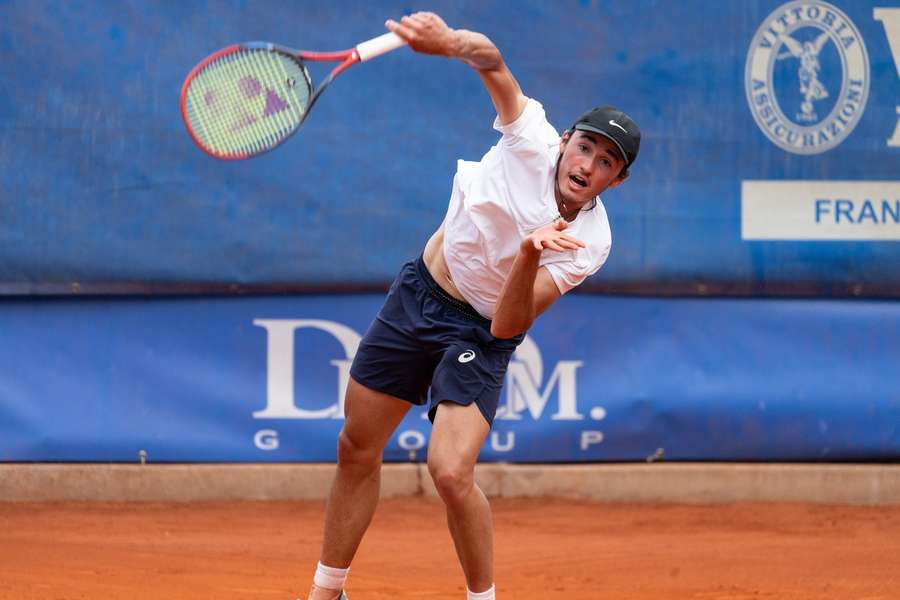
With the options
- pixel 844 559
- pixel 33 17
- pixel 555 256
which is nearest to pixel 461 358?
pixel 555 256

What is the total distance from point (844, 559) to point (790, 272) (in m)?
1.36

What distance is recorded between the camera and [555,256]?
373 cm

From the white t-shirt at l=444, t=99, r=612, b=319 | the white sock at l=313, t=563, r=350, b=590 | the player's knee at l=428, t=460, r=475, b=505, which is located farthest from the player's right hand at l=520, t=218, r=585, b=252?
the white sock at l=313, t=563, r=350, b=590

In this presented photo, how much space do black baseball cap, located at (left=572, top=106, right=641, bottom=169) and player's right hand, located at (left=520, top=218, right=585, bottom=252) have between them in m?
0.33

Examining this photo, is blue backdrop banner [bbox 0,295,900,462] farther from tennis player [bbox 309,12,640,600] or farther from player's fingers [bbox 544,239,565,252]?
player's fingers [bbox 544,239,565,252]

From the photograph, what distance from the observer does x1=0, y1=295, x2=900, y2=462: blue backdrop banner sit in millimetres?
5750

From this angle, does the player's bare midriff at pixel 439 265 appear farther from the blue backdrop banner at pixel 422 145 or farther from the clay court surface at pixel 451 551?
the blue backdrop banner at pixel 422 145

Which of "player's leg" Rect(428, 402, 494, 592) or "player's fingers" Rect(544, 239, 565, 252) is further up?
"player's fingers" Rect(544, 239, 565, 252)

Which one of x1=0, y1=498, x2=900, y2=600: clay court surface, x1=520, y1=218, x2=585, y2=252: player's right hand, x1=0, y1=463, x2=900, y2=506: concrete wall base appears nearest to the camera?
x1=520, y1=218, x2=585, y2=252: player's right hand

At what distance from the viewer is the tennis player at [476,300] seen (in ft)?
11.9

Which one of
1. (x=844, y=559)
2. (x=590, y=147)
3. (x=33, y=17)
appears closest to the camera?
(x=590, y=147)

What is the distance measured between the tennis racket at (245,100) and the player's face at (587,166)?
67 cm

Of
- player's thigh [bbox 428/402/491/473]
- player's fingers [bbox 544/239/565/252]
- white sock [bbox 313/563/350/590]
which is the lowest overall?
white sock [bbox 313/563/350/590]

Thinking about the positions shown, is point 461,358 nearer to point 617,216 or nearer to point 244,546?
point 244,546
